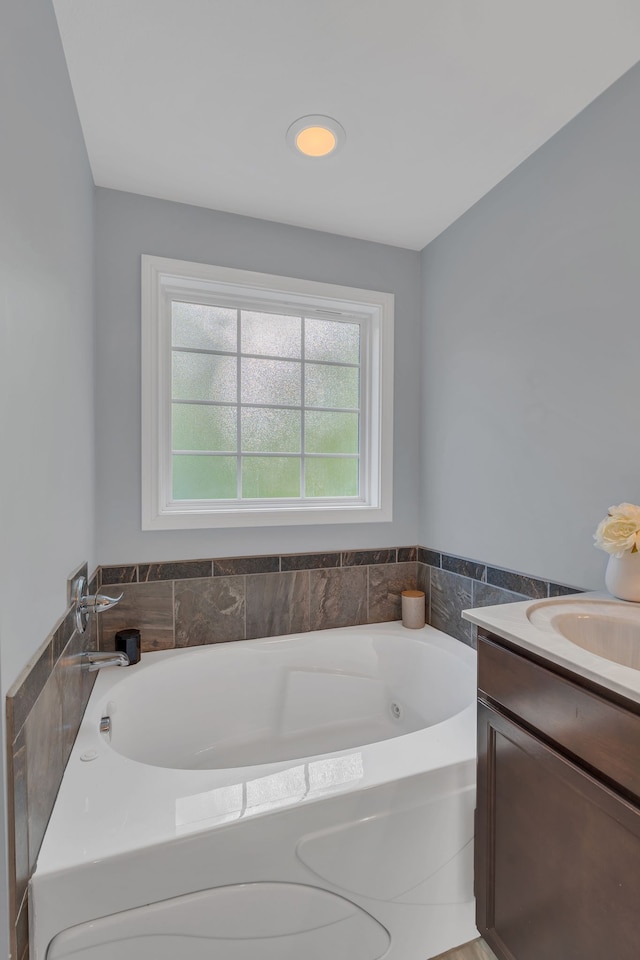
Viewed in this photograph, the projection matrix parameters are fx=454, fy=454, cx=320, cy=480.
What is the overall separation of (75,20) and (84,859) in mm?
1982

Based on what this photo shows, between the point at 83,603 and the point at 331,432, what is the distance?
1367mm

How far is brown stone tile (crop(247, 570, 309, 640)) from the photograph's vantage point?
2061mm

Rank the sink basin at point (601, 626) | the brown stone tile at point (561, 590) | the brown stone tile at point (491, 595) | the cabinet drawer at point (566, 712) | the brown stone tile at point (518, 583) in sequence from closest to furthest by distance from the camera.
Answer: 1. the cabinet drawer at point (566, 712)
2. the sink basin at point (601, 626)
3. the brown stone tile at point (561, 590)
4. the brown stone tile at point (518, 583)
5. the brown stone tile at point (491, 595)

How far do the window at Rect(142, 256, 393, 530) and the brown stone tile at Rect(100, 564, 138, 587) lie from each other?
203 millimetres

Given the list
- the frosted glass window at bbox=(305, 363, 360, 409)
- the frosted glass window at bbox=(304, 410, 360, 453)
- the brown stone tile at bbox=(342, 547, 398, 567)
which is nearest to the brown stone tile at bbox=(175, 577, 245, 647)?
the brown stone tile at bbox=(342, 547, 398, 567)

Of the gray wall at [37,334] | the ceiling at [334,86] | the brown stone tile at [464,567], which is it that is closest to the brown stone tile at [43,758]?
the gray wall at [37,334]

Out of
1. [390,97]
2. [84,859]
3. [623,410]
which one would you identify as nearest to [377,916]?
[84,859]

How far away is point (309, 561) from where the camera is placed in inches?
85.0

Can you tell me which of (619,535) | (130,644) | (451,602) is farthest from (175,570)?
(619,535)

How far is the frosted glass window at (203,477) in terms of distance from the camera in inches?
81.3

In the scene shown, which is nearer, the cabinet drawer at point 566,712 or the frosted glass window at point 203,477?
the cabinet drawer at point 566,712

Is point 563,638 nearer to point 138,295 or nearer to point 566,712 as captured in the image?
point 566,712

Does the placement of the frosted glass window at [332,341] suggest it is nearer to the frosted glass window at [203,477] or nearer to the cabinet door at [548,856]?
the frosted glass window at [203,477]

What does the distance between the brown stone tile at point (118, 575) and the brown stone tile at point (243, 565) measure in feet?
1.08
